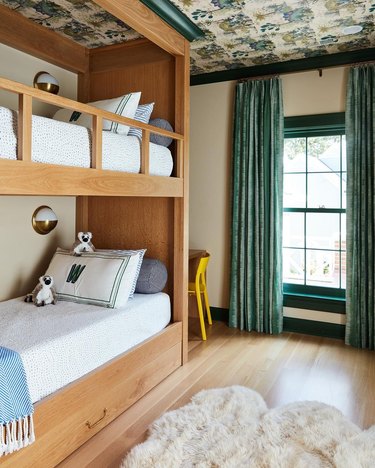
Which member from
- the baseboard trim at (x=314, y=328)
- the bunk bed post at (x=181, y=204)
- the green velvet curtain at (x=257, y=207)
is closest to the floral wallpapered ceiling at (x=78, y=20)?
the bunk bed post at (x=181, y=204)

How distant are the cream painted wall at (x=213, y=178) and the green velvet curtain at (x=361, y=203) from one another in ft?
3.76

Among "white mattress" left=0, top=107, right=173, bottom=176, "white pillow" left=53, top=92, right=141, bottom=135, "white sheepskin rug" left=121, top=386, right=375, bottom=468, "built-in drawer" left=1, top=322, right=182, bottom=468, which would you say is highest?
"white pillow" left=53, top=92, right=141, bottom=135

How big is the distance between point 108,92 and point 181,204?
45.3 inches

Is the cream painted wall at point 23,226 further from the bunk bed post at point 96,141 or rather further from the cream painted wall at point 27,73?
the bunk bed post at point 96,141

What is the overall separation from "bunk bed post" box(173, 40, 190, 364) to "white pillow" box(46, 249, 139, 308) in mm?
387

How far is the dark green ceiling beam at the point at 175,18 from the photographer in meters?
2.51

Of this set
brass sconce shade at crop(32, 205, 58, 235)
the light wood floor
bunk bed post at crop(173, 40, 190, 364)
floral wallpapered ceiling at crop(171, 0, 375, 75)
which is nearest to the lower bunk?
the light wood floor

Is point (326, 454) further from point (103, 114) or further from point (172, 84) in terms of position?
point (172, 84)

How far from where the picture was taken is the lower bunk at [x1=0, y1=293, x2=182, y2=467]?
5.90ft

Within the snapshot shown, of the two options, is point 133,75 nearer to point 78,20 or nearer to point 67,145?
point 78,20

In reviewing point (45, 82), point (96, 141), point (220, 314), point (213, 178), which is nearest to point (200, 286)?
point (220, 314)

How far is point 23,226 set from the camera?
300 centimetres

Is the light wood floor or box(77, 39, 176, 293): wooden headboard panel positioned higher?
box(77, 39, 176, 293): wooden headboard panel

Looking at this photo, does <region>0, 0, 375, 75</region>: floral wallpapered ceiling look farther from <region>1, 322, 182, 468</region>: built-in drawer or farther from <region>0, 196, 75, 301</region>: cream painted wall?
<region>1, 322, 182, 468</region>: built-in drawer
